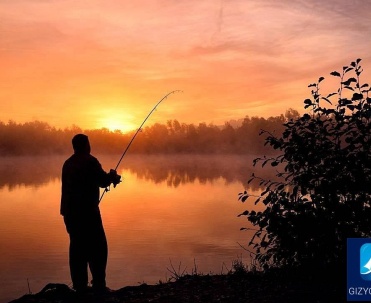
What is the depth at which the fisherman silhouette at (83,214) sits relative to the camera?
7.87 metres

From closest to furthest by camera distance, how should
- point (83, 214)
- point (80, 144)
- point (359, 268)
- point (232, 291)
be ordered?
1. point (359, 268)
2. point (232, 291)
3. point (83, 214)
4. point (80, 144)

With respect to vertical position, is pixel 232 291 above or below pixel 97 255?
below

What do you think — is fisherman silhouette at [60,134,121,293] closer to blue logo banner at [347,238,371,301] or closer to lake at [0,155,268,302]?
lake at [0,155,268,302]

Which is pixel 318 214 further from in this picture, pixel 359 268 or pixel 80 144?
pixel 80 144

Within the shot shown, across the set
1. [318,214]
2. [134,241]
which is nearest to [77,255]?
[318,214]

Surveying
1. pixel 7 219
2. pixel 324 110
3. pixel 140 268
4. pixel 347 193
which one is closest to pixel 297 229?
pixel 347 193

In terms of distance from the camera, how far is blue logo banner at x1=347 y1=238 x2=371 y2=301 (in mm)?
6602

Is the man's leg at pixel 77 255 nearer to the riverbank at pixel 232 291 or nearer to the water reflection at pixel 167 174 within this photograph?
the riverbank at pixel 232 291

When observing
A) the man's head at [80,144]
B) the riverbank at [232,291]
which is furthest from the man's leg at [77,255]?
the man's head at [80,144]

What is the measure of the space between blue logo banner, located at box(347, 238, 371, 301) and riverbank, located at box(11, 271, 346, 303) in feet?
0.56

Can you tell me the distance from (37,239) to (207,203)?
16.6 metres

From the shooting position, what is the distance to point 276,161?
24.8ft

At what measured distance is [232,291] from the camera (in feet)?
23.6

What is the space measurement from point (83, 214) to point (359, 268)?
408 cm
